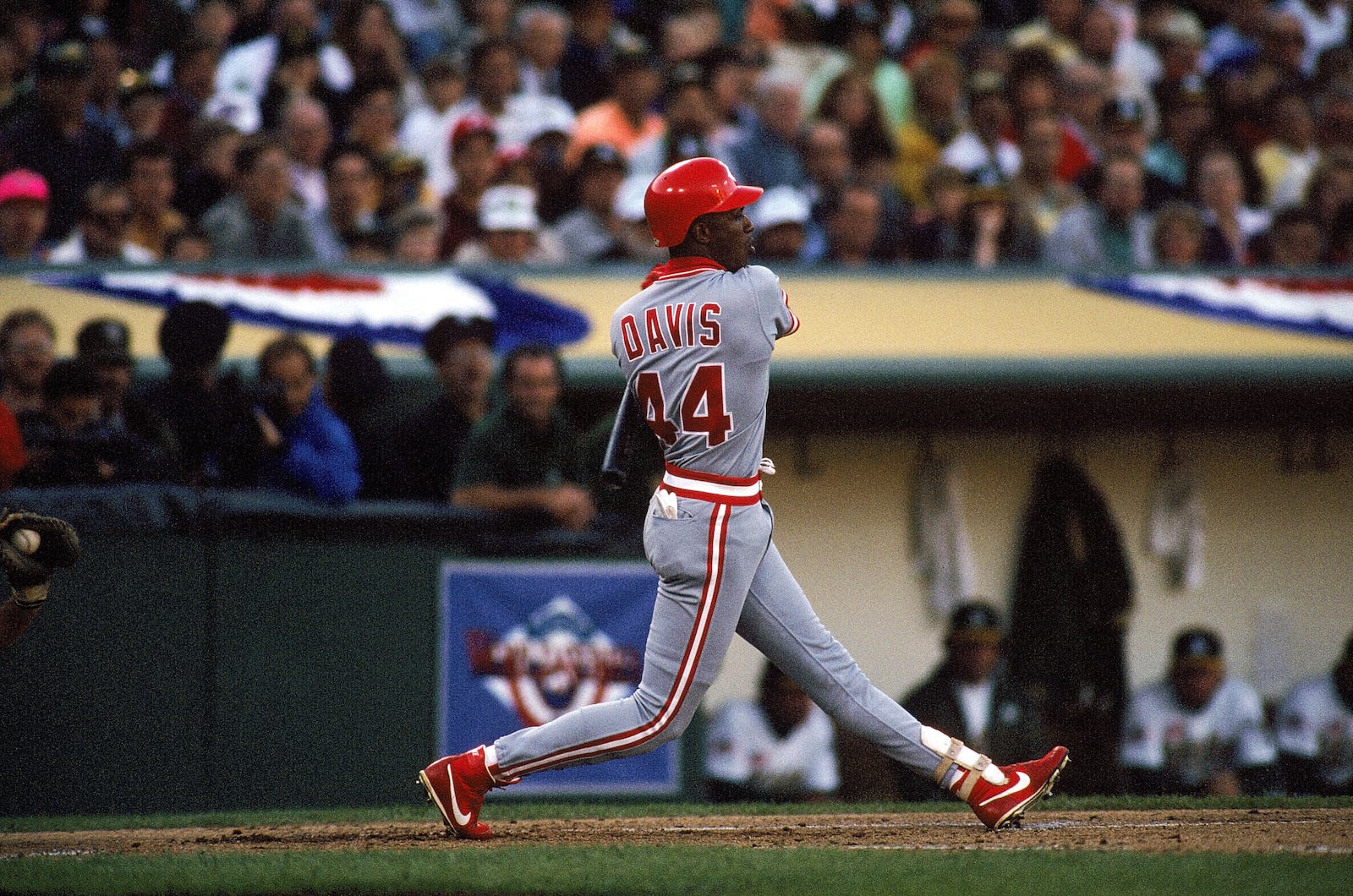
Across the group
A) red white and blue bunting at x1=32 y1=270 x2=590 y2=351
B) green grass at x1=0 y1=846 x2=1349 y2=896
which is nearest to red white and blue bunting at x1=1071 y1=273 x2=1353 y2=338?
red white and blue bunting at x1=32 y1=270 x2=590 y2=351

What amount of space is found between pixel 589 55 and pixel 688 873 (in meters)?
7.13

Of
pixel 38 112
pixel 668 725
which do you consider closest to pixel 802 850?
pixel 668 725

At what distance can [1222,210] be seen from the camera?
402 inches

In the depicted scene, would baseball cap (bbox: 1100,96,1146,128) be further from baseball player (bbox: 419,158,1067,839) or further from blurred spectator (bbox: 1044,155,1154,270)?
baseball player (bbox: 419,158,1067,839)

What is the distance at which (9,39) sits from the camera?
32.1 feet

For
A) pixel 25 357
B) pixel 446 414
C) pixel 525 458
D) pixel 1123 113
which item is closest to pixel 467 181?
pixel 446 414

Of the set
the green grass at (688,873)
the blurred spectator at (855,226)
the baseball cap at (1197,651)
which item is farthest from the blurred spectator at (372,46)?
the green grass at (688,873)

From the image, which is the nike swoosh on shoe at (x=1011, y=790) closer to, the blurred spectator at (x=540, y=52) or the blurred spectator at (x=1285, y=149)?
the blurred spectator at (x=540, y=52)

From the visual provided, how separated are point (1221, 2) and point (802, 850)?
9359mm

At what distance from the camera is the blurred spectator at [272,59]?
10.2 metres

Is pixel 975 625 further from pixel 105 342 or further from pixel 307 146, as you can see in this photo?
pixel 307 146

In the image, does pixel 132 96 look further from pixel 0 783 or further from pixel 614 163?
pixel 0 783

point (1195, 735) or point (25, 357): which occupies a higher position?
point (25, 357)

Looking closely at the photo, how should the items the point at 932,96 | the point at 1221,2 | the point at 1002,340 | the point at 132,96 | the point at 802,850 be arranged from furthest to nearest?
the point at 1221,2, the point at 932,96, the point at 132,96, the point at 1002,340, the point at 802,850
